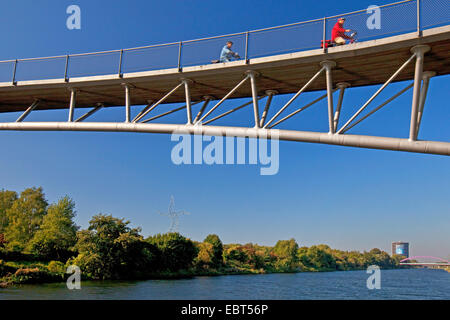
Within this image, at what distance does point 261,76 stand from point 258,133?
2017 mm

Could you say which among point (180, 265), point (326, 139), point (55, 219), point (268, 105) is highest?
point (268, 105)

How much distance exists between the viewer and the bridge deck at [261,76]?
33.5 ft

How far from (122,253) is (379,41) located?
36587 mm

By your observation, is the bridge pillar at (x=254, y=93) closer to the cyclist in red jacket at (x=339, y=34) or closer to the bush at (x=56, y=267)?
the cyclist in red jacket at (x=339, y=34)

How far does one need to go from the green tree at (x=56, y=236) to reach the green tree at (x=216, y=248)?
22453 millimetres

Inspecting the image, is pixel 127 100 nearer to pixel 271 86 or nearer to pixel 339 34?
pixel 271 86

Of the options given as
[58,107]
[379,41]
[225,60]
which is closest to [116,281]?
[58,107]

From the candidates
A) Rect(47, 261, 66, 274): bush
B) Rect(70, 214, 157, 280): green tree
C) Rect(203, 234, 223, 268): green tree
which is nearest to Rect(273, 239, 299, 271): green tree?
Rect(203, 234, 223, 268): green tree

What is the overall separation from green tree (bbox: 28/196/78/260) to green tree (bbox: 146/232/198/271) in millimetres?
9948

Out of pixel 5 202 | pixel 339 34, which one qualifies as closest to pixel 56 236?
pixel 5 202

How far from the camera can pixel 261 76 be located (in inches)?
491

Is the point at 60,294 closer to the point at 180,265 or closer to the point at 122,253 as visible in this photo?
the point at 122,253

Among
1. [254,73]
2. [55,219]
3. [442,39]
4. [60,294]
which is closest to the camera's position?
[442,39]

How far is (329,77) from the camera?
1075cm
